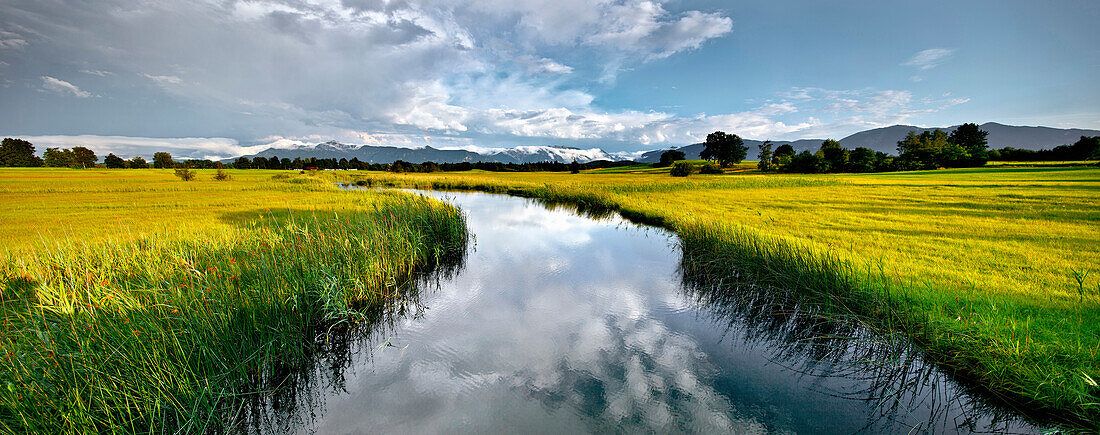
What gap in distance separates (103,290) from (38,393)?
2.06 metres

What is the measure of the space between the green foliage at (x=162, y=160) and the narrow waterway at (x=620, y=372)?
→ 128501 millimetres

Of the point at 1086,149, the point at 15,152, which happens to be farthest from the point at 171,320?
the point at 1086,149

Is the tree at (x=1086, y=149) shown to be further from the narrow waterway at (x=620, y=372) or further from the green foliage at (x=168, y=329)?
the green foliage at (x=168, y=329)

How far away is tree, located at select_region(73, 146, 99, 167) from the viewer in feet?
218

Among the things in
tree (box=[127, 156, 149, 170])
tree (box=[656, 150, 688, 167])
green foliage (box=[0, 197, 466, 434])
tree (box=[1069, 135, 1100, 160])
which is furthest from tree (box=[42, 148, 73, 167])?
tree (box=[1069, 135, 1100, 160])

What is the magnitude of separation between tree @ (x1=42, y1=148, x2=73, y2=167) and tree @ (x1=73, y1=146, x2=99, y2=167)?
4.37 feet

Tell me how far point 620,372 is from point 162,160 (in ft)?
443

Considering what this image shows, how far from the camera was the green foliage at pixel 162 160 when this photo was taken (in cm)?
9112

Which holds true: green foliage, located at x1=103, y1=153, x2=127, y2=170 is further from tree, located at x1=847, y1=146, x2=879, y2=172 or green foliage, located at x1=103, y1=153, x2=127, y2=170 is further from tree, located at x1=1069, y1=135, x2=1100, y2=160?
tree, located at x1=1069, y1=135, x2=1100, y2=160

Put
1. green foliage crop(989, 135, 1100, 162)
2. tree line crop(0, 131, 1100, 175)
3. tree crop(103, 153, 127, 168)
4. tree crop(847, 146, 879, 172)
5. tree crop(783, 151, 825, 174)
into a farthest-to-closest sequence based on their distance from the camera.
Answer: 1. tree crop(103, 153, 127, 168)
2. tree crop(847, 146, 879, 172)
3. tree crop(783, 151, 825, 174)
4. tree line crop(0, 131, 1100, 175)
5. green foliage crop(989, 135, 1100, 162)

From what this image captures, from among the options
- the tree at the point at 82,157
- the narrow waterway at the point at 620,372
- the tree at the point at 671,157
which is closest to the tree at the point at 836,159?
the tree at the point at 671,157

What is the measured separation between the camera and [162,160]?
9200 cm

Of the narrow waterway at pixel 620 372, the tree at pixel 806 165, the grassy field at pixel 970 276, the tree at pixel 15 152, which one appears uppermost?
the tree at pixel 15 152

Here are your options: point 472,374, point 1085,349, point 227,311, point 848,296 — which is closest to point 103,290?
point 227,311
